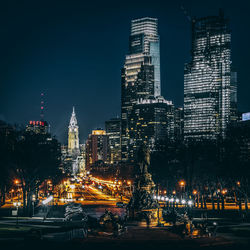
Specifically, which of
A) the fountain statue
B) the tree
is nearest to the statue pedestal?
the fountain statue

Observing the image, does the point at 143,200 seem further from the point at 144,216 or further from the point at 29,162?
the point at 29,162

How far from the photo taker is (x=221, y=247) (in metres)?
38.9

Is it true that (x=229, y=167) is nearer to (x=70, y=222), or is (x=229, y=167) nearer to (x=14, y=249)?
(x=70, y=222)

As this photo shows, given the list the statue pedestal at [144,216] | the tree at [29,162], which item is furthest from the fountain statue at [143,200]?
the tree at [29,162]

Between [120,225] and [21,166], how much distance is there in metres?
29.4

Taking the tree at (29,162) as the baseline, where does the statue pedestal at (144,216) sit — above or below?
below

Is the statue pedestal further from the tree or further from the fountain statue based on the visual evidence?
the tree

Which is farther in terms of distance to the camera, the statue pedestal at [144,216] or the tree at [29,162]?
the tree at [29,162]

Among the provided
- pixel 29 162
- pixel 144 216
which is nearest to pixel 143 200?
pixel 144 216

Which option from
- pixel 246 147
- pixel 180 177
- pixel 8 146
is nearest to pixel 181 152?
pixel 180 177

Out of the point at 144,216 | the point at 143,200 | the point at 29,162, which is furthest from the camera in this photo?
the point at 29,162

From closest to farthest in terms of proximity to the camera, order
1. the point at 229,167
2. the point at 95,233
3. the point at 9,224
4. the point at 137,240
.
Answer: the point at 137,240, the point at 95,233, the point at 9,224, the point at 229,167

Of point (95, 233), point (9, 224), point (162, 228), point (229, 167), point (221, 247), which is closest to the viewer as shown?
point (221, 247)

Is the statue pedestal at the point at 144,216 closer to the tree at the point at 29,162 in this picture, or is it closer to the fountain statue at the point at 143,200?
the fountain statue at the point at 143,200
